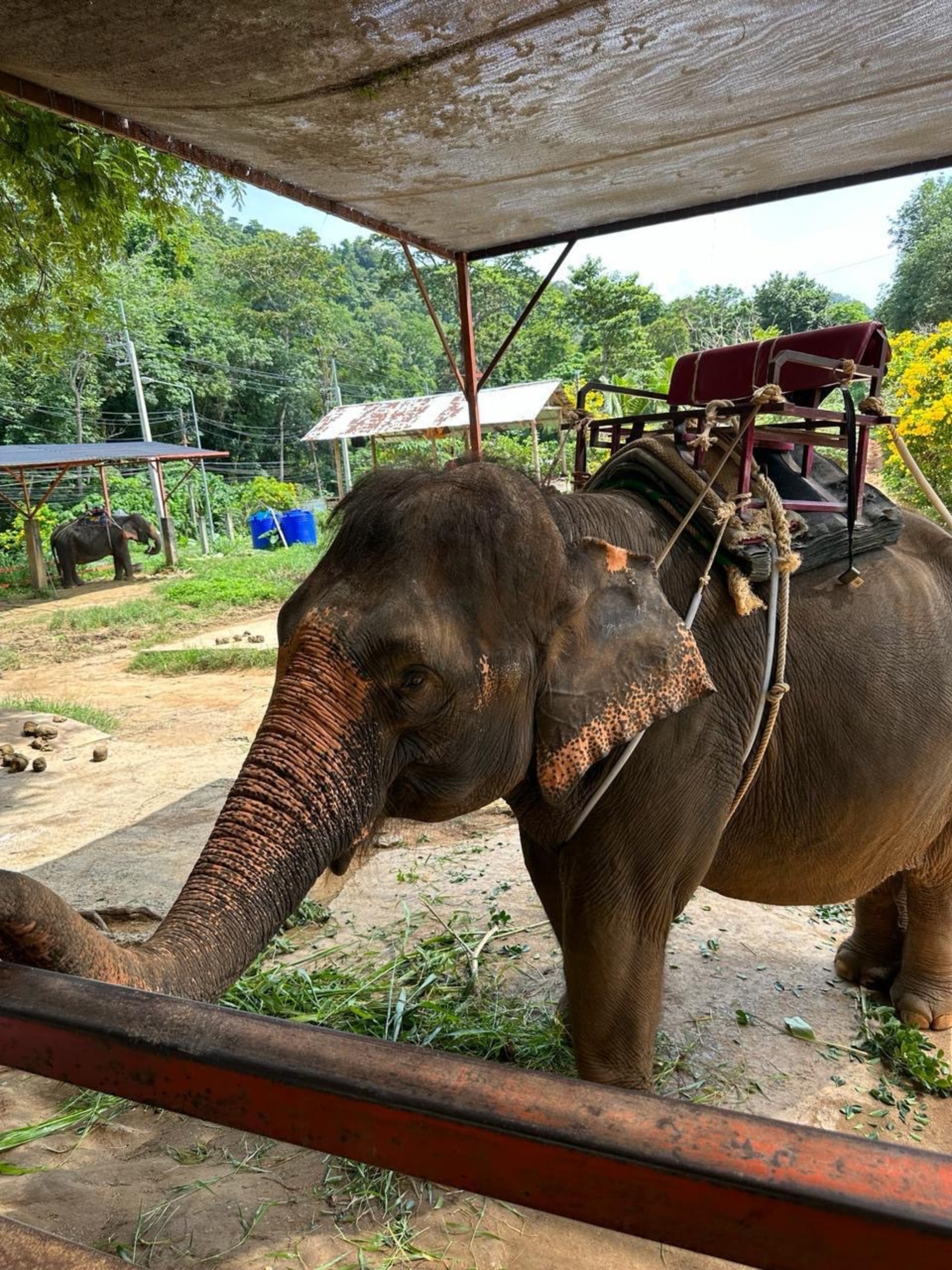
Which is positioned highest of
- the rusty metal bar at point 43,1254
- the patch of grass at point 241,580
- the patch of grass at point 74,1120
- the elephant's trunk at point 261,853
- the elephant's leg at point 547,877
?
the elephant's trunk at point 261,853

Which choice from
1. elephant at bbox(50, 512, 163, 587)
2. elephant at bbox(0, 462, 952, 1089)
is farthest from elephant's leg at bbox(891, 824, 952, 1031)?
elephant at bbox(50, 512, 163, 587)

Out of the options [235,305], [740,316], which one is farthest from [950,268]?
[235,305]

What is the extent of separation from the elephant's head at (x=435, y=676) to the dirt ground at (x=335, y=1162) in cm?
58

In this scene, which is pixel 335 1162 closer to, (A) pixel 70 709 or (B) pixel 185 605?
(A) pixel 70 709

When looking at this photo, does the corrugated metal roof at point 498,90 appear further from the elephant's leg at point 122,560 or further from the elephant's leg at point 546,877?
the elephant's leg at point 122,560

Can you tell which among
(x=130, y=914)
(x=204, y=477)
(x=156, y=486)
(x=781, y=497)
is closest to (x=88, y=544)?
(x=156, y=486)

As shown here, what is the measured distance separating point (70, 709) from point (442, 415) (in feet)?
49.5

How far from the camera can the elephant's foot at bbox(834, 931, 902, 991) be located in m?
3.58

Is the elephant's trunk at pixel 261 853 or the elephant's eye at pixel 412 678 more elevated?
the elephant's eye at pixel 412 678

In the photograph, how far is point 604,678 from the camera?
200 cm

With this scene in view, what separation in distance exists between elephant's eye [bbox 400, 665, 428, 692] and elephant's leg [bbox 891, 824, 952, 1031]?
7.84 ft

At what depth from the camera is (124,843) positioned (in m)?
5.46

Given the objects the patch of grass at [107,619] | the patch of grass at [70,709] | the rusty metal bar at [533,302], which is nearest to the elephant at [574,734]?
the rusty metal bar at [533,302]

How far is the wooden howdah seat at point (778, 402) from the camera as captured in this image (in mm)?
2418
